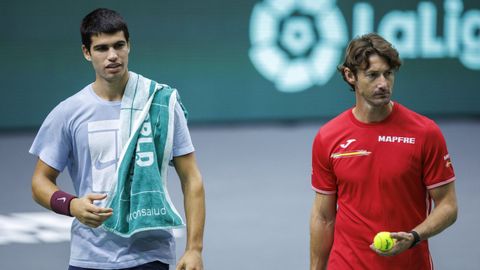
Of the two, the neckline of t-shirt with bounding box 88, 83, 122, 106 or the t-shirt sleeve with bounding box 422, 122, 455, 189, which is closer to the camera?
the t-shirt sleeve with bounding box 422, 122, 455, 189

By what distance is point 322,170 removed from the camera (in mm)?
4230

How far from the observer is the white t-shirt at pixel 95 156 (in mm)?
4062

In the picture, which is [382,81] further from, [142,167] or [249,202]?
[249,202]

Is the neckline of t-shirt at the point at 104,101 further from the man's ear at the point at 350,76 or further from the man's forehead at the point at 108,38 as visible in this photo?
the man's ear at the point at 350,76

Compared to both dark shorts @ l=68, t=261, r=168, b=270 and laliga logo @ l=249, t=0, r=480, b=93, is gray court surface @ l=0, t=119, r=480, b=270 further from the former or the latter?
dark shorts @ l=68, t=261, r=168, b=270

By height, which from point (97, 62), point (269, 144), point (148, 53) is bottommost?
point (269, 144)

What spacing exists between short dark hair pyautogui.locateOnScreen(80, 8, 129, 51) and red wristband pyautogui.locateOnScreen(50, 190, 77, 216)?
0.62 m

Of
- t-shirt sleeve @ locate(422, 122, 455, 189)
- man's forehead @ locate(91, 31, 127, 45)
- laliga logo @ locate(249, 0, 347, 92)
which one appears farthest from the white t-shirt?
laliga logo @ locate(249, 0, 347, 92)

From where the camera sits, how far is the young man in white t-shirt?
406 centimetres

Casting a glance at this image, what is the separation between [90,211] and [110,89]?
1.86 feet

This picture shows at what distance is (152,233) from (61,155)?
49cm

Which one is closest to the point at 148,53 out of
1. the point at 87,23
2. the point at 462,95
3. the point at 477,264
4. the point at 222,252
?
the point at 462,95

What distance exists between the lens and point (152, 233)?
13.4ft

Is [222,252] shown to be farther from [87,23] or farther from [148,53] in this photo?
[148,53]
